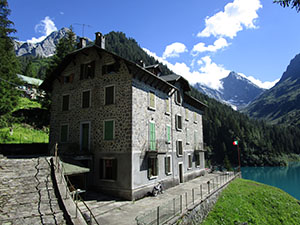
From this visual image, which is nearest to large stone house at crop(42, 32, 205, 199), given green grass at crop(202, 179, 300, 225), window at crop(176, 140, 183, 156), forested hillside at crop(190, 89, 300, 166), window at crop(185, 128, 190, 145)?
window at crop(176, 140, 183, 156)

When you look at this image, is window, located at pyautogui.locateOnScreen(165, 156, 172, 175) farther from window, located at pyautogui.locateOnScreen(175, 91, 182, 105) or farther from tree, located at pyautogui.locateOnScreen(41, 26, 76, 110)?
tree, located at pyautogui.locateOnScreen(41, 26, 76, 110)

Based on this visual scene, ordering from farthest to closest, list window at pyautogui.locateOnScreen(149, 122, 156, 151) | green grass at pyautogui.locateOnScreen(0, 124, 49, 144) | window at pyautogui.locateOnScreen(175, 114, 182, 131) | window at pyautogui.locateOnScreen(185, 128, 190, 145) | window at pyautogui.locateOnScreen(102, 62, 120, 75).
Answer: window at pyautogui.locateOnScreen(185, 128, 190, 145), green grass at pyautogui.locateOnScreen(0, 124, 49, 144), window at pyautogui.locateOnScreen(175, 114, 182, 131), window at pyautogui.locateOnScreen(149, 122, 156, 151), window at pyautogui.locateOnScreen(102, 62, 120, 75)

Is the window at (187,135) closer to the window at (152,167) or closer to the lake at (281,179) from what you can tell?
the window at (152,167)

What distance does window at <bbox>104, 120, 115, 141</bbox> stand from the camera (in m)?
15.1

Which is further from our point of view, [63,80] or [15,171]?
[63,80]

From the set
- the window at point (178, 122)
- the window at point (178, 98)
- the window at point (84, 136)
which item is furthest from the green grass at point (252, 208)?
the window at point (84, 136)

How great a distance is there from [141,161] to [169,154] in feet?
15.4

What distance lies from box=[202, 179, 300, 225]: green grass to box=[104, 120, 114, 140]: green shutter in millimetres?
8541

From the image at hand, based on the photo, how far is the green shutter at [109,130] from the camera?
15.2 meters

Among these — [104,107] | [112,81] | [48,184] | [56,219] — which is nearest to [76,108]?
[104,107]

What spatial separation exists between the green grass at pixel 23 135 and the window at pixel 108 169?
14.1 m

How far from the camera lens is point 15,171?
10016mm

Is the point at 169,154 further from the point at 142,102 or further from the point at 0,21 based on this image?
the point at 0,21

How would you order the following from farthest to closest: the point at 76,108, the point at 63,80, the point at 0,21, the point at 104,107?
the point at 0,21
the point at 63,80
the point at 76,108
the point at 104,107
